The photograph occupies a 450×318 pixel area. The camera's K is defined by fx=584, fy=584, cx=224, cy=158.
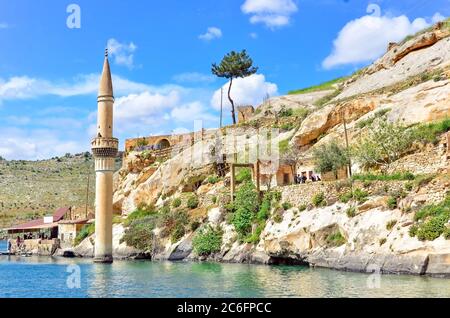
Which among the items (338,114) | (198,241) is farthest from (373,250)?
(338,114)

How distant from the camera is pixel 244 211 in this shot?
39062 mm

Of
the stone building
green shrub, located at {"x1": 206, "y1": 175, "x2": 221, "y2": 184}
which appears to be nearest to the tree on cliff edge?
the stone building

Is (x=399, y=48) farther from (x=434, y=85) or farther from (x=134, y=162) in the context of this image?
(x=134, y=162)

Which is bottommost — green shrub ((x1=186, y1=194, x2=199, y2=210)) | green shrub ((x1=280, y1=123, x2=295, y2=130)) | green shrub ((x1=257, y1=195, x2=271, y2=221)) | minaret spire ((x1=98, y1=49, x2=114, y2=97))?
green shrub ((x1=257, y1=195, x2=271, y2=221))

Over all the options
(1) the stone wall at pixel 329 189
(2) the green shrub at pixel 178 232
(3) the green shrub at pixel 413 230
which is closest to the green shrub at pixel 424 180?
(1) the stone wall at pixel 329 189

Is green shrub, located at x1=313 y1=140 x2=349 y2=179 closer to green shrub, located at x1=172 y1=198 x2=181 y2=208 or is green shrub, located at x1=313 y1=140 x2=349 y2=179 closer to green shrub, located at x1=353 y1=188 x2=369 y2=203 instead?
green shrub, located at x1=353 y1=188 x2=369 y2=203

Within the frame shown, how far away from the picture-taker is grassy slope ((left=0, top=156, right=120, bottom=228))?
3991 inches

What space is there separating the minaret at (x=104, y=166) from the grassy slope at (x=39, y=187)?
52.4 meters

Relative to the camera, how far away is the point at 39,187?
111 meters

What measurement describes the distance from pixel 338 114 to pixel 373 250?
2410cm

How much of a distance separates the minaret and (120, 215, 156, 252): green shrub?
4902 mm

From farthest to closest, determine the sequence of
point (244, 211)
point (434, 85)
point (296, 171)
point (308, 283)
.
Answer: point (296, 171) → point (434, 85) → point (244, 211) → point (308, 283)

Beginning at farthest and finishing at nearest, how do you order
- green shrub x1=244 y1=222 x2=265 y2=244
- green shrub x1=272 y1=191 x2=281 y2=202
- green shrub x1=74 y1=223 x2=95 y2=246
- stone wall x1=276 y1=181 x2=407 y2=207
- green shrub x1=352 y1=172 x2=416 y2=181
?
1. green shrub x1=74 y1=223 x2=95 y2=246
2. green shrub x1=272 y1=191 x2=281 y2=202
3. green shrub x1=244 y1=222 x2=265 y2=244
4. green shrub x1=352 y1=172 x2=416 y2=181
5. stone wall x1=276 y1=181 x2=407 y2=207
